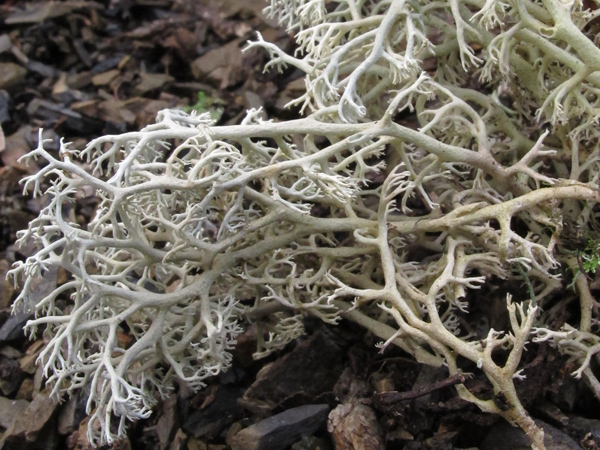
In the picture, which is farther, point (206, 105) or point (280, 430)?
point (206, 105)

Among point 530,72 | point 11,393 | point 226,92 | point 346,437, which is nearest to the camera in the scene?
point 346,437

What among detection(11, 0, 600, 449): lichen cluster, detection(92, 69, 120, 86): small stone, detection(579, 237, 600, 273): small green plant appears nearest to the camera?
detection(11, 0, 600, 449): lichen cluster

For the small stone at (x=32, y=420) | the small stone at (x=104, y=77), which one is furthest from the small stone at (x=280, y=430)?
the small stone at (x=104, y=77)

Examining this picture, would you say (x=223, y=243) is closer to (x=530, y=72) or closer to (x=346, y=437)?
(x=346, y=437)

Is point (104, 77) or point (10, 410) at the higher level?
point (104, 77)

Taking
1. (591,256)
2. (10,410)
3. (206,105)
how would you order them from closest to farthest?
(591,256), (10,410), (206,105)

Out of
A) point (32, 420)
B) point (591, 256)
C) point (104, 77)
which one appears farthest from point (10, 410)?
point (591, 256)

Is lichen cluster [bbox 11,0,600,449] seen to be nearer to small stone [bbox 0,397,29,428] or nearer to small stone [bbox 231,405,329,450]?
small stone [bbox 231,405,329,450]

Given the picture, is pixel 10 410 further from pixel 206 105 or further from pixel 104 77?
pixel 104 77

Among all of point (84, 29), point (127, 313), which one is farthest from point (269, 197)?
point (84, 29)

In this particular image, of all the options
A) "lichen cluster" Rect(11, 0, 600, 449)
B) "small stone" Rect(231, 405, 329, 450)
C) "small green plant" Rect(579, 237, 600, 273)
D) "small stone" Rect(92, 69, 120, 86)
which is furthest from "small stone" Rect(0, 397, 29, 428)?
"small green plant" Rect(579, 237, 600, 273)

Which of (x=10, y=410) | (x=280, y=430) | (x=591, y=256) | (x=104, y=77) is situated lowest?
(x=10, y=410)
